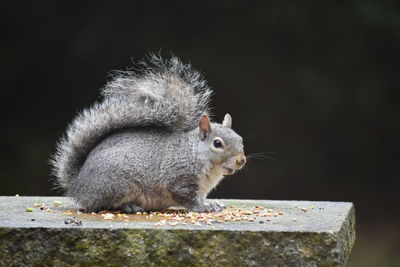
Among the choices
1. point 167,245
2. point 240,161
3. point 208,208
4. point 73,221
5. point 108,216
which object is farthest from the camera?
point 208,208

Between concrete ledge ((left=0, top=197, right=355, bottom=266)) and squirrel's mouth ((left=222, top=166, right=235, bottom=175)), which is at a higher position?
squirrel's mouth ((left=222, top=166, right=235, bottom=175))

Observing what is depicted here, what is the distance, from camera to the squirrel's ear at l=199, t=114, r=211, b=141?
445 cm

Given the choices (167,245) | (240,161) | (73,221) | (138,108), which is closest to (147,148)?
(138,108)

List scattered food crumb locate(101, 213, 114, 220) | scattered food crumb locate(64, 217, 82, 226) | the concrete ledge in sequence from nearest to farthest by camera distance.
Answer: the concrete ledge, scattered food crumb locate(64, 217, 82, 226), scattered food crumb locate(101, 213, 114, 220)

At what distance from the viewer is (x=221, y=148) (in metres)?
4.39

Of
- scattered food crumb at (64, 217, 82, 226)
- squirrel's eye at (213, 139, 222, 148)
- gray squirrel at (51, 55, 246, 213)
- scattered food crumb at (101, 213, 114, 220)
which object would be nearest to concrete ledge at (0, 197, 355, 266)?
scattered food crumb at (64, 217, 82, 226)

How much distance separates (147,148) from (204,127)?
1.12 ft

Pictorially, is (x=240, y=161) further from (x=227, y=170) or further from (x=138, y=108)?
(x=138, y=108)

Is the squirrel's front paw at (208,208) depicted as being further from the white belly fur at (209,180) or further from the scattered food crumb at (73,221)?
the scattered food crumb at (73,221)

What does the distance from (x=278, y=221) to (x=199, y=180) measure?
0.55 metres

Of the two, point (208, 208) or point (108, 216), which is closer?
point (108, 216)

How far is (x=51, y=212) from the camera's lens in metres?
4.43

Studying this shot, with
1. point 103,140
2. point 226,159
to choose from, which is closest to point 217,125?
point 226,159

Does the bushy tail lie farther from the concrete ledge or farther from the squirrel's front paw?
the concrete ledge
